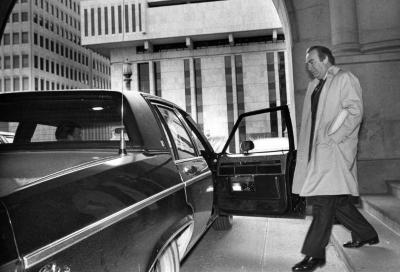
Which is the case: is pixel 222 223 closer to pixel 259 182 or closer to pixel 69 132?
pixel 259 182

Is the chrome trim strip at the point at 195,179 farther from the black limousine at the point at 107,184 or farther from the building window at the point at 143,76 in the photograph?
the building window at the point at 143,76

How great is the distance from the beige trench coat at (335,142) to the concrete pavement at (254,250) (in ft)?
2.98

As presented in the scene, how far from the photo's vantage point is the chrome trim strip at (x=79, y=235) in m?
1.18

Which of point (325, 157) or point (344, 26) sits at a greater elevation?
point (344, 26)

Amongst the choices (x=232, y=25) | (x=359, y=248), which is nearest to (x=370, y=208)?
(x=359, y=248)

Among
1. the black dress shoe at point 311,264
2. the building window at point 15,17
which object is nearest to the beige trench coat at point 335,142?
the black dress shoe at point 311,264

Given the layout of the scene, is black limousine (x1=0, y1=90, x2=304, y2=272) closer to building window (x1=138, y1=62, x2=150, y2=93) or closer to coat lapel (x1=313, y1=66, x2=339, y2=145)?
coat lapel (x1=313, y1=66, x2=339, y2=145)

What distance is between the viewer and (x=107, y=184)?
165cm

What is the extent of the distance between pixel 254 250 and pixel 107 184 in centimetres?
303

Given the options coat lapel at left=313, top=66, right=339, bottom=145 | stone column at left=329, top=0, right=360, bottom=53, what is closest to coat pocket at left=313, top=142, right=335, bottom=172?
coat lapel at left=313, top=66, right=339, bottom=145

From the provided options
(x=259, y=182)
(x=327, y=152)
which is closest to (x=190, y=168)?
(x=327, y=152)

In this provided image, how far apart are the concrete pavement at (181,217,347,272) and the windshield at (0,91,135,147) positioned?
178 centimetres

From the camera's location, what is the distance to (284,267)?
144 inches

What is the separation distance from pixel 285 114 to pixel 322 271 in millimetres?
1579
